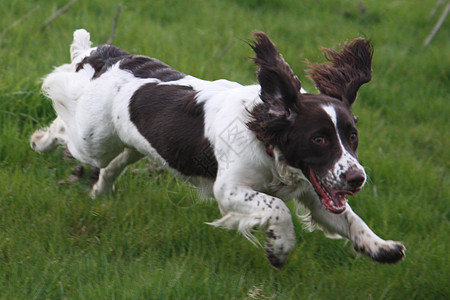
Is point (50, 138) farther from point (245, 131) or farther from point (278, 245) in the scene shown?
point (278, 245)

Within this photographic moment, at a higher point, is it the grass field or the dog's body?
the dog's body

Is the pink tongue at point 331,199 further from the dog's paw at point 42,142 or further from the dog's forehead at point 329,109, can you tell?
the dog's paw at point 42,142

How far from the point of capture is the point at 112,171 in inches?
179

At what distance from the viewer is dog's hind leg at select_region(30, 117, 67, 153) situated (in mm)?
4586

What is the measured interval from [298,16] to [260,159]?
4.77 m

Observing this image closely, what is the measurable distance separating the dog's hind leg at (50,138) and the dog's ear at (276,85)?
5.84 feet

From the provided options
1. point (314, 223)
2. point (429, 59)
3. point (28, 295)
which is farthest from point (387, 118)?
point (28, 295)

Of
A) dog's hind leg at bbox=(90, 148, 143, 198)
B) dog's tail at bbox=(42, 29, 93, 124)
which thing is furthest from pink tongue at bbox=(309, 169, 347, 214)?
dog's tail at bbox=(42, 29, 93, 124)

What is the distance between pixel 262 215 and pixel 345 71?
0.96 metres

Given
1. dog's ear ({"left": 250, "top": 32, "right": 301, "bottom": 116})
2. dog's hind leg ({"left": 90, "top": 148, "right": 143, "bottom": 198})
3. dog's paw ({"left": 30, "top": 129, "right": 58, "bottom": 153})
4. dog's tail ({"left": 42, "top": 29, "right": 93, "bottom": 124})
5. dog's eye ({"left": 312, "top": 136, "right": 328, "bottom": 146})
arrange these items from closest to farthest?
dog's eye ({"left": 312, "top": 136, "right": 328, "bottom": 146}) < dog's ear ({"left": 250, "top": 32, "right": 301, "bottom": 116}) < dog's tail ({"left": 42, "top": 29, "right": 93, "bottom": 124}) < dog's hind leg ({"left": 90, "top": 148, "right": 143, "bottom": 198}) < dog's paw ({"left": 30, "top": 129, "right": 58, "bottom": 153})

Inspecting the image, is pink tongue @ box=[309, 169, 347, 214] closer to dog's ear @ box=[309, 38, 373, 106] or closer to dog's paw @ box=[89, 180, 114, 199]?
dog's ear @ box=[309, 38, 373, 106]

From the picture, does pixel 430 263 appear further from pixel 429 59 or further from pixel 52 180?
pixel 429 59

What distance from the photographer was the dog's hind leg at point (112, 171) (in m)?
4.50

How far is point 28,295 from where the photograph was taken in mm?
3221
